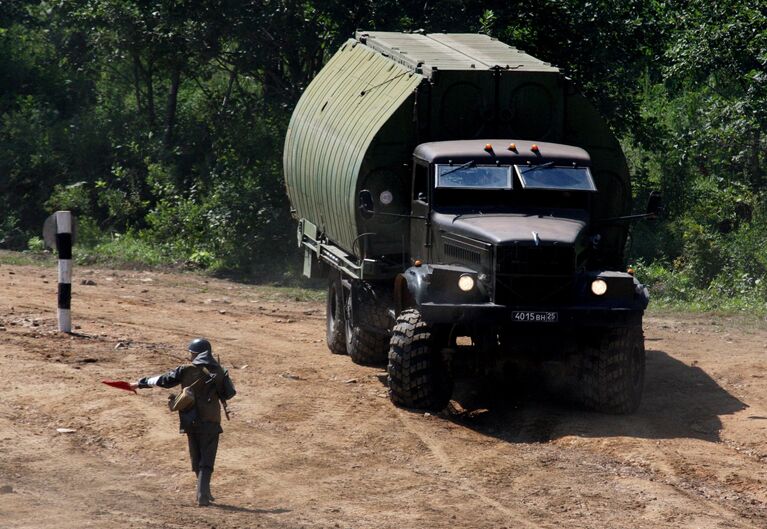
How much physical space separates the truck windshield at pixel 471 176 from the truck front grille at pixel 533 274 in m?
1.28

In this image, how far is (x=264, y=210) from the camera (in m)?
22.8

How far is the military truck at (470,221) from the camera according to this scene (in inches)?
455

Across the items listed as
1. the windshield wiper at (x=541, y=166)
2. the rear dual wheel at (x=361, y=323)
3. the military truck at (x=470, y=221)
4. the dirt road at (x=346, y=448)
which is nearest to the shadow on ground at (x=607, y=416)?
the dirt road at (x=346, y=448)

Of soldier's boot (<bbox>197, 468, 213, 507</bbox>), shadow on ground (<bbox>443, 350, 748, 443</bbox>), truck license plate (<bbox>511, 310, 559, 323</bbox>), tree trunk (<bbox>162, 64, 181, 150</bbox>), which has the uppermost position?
tree trunk (<bbox>162, 64, 181, 150</bbox>)

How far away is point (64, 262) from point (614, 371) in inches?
255

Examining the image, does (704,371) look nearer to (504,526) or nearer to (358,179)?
(358,179)

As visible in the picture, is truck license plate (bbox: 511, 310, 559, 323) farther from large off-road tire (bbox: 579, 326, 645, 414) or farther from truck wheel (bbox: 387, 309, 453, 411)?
truck wheel (bbox: 387, 309, 453, 411)

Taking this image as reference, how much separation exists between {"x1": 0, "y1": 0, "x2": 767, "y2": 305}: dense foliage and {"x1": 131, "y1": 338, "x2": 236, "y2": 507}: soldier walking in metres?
11.9

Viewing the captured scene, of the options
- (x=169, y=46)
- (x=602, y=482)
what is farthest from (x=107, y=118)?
(x=602, y=482)

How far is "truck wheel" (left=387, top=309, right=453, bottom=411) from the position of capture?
1183cm

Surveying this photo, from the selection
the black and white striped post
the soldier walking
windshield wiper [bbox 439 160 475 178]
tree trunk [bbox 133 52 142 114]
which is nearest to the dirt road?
the black and white striped post

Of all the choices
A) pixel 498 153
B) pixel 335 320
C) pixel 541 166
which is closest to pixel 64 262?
pixel 335 320

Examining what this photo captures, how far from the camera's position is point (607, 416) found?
39.7 feet

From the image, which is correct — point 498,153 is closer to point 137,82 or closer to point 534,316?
point 534,316
